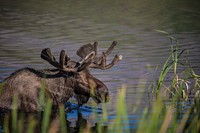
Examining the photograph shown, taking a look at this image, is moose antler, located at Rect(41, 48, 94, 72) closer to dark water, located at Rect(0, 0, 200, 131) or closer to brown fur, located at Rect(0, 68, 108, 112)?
brown fur, located at Rect(0, 68, 108, 112)

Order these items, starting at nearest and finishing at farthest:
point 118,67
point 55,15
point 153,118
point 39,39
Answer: point 153,118 < point 118,67 < point 39,39 < point 55,15

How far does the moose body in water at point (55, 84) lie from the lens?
33.3 ft

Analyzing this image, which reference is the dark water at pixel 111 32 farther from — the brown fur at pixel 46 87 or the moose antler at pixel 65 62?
the moose antler at pixel 65 62

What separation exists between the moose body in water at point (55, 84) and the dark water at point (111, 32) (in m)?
0.55

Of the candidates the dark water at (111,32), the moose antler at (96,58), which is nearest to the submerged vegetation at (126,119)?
the dark water at (111,32)

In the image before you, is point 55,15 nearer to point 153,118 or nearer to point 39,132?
point 39,132

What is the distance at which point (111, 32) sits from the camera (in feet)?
69.5

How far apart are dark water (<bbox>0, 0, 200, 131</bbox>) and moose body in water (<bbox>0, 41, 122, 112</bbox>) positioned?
1.82 feet

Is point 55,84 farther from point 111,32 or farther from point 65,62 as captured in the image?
point 111,32

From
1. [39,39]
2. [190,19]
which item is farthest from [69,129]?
[190,19]

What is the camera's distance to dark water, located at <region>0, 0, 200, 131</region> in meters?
13.7

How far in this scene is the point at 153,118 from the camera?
238 inches

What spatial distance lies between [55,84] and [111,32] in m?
10.9

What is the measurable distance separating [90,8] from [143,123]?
75.4 ft
